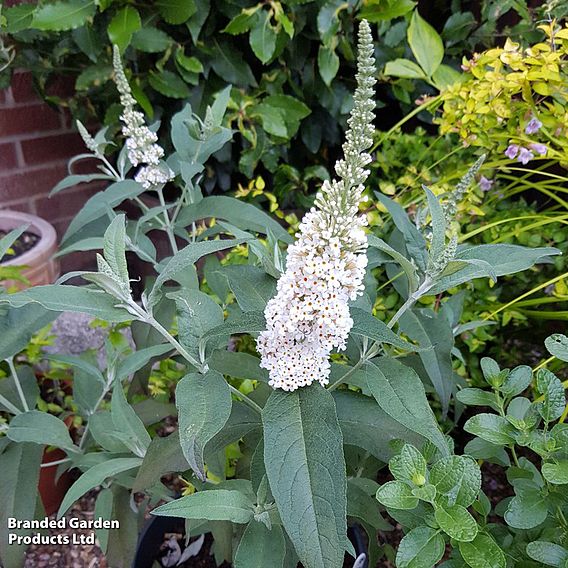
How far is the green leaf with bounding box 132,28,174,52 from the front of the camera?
1.65m

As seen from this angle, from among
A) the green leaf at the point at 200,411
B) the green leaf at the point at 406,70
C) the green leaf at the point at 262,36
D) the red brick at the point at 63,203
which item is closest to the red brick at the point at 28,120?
the red brick at the point at 63,203

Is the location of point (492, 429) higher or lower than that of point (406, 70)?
lower

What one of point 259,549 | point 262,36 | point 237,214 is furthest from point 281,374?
point 262,36

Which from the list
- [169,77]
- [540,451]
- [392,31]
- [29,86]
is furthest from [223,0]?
[540,451]

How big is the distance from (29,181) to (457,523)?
2058 millimetres

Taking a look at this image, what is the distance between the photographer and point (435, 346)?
85 cm

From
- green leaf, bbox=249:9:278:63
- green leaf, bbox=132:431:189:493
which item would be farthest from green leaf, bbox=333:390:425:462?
green leaf, bbox=249:9:278:63

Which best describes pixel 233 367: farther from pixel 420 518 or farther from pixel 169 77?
pixel 169 77

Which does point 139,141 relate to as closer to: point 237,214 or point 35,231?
point 237,214

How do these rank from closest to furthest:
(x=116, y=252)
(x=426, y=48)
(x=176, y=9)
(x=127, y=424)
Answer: (x=116, y=252), (x=127, y=424), (x=426, y=48), (x=176, y=9)

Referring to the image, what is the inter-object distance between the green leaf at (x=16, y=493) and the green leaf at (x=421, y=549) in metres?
0.60

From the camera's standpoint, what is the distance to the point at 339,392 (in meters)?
0.78

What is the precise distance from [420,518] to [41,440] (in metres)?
0.57

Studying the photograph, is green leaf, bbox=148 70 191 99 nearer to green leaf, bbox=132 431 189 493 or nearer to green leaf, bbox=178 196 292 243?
green leaf, bbox=178 196 292 243
